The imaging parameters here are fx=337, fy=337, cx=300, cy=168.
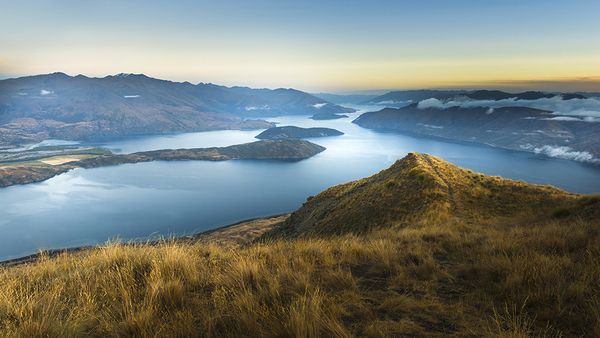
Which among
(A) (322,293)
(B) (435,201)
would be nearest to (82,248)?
(B) (435,201)

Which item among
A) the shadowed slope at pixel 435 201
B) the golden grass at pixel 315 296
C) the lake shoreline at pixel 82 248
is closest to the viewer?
the golden grass at pixel 315 296

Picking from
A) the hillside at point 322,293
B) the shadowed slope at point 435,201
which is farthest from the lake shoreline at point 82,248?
the shadowed slope at point 435,201

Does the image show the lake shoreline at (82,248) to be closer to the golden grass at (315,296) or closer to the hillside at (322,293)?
the hillside at (322,293)

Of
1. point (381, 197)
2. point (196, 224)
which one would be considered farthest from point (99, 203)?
point (381, 197)

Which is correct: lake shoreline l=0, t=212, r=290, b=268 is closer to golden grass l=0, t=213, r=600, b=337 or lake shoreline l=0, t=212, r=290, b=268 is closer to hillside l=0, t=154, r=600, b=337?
hillside l=0, t=154, r=600, b=337

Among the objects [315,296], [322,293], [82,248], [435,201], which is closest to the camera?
[315,296]

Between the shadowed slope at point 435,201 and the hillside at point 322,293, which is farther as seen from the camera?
the shadowed slope at point 435,201

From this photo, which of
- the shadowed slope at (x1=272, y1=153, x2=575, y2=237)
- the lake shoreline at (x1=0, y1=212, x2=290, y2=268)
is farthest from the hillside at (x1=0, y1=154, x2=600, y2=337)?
the shadowed slope at (x1=272, y1=153, x2=575, y2=237)

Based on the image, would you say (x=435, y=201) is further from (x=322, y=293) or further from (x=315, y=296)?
(x=315, y=296)

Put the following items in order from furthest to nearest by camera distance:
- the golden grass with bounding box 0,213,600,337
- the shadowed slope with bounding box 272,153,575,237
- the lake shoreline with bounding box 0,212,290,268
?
the shadowed slope with bounding box 272,153,575,237 → the lake shoreline with bounding box 0,212,290,268 → the golden grass with bounding box 0,213,600,337

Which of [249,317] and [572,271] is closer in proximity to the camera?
[249,317]

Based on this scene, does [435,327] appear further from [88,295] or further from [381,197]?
[381,197]
